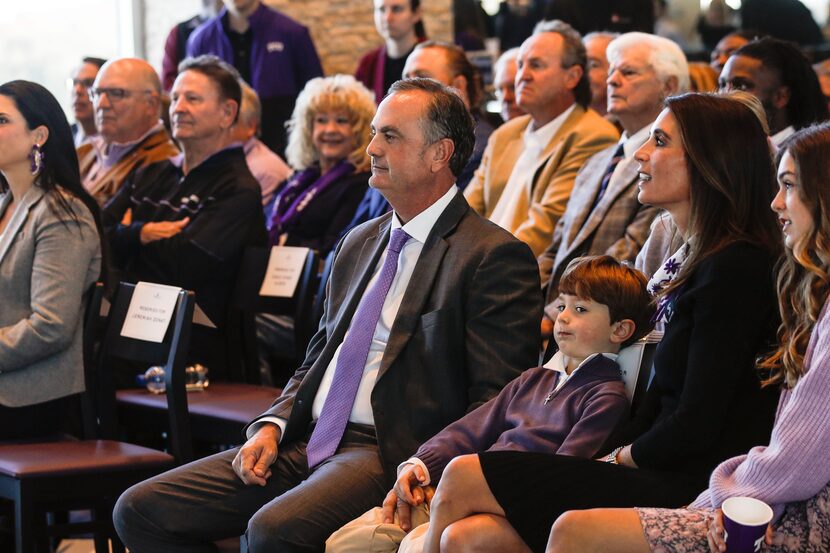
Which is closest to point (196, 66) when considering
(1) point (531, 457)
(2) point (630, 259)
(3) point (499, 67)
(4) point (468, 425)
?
(3) point (499, 67)

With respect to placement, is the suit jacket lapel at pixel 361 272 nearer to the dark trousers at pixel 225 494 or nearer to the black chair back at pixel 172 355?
the dark trousers at pixel 225 494

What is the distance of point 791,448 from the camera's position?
2.16 meters

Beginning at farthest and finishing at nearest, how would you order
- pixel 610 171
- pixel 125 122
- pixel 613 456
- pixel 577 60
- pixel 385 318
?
pixel 125 122
pixel 577 60
pixel 610 171
pixel 385 318
pixel 613 456

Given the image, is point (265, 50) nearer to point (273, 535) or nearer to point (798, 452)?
point (273, 535)

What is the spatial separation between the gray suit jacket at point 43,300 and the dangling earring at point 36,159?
0.14 metres

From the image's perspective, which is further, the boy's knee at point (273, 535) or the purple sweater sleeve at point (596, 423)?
the boy's knee at point (273, 535)

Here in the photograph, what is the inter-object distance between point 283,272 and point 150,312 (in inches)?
27.0

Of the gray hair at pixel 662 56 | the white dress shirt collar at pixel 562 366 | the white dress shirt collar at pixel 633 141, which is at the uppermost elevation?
the gray hair at pixel 662 56

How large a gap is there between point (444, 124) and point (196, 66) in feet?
7.25

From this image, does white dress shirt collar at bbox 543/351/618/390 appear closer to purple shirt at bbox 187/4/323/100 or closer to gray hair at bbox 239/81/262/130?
gray hair at bbox 239/81/262/130

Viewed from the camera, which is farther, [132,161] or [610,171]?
[132,161]

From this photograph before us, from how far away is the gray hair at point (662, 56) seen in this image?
14.1ft

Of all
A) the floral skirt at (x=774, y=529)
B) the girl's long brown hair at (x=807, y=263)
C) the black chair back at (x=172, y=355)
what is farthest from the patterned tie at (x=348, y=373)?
the girl's long brown hair at (x=807, y=263)

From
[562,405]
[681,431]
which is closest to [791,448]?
[681,431]
